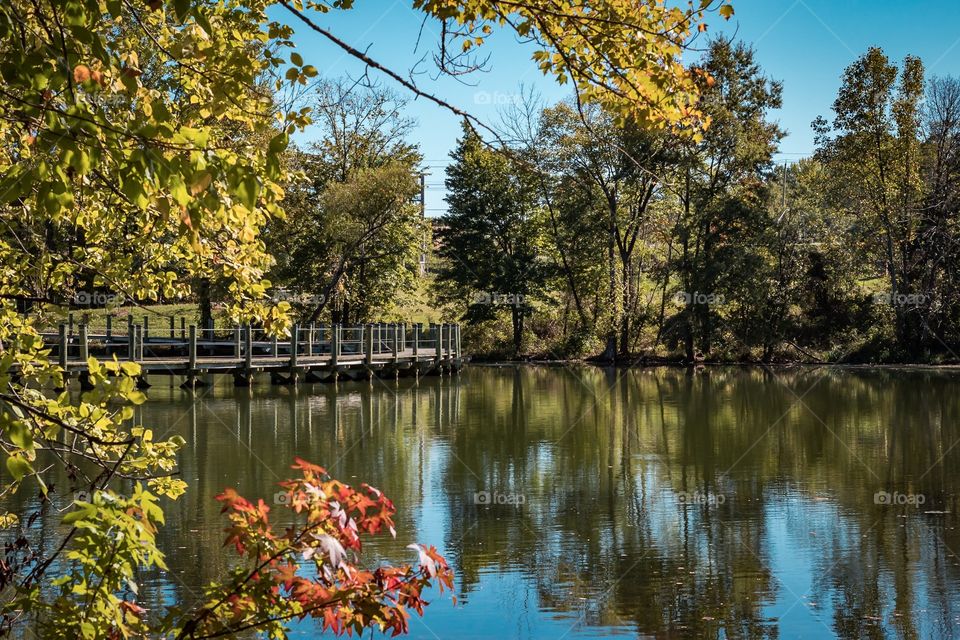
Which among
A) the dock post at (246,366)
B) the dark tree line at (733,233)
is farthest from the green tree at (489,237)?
the dock post at (246,366)

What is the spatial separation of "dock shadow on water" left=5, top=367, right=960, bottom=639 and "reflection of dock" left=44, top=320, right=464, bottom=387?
2.07 m

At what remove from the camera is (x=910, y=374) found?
27.0 metres

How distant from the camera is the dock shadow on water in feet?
20.7

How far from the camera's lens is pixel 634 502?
9703 millimetres

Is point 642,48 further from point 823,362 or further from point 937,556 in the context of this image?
point 823,362

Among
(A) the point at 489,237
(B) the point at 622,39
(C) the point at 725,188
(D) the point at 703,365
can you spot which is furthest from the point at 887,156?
(B) the point at 622,39

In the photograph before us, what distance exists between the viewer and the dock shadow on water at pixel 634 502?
6297 millimetres

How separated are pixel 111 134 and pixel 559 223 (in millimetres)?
33759

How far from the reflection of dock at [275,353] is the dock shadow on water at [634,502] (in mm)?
2067

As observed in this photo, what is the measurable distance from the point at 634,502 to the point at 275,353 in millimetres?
15523

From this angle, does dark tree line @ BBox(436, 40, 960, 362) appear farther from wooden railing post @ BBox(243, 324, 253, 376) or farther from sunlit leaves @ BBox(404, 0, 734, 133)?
sunlit leaves @ BBox(404, 0, 734, 133)

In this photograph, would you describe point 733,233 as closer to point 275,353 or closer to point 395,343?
point 395,343

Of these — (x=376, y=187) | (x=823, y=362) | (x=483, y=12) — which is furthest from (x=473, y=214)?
(x=483, y=12)

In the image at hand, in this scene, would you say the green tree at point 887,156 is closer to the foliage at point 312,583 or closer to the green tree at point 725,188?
the green tree at point 725,188
